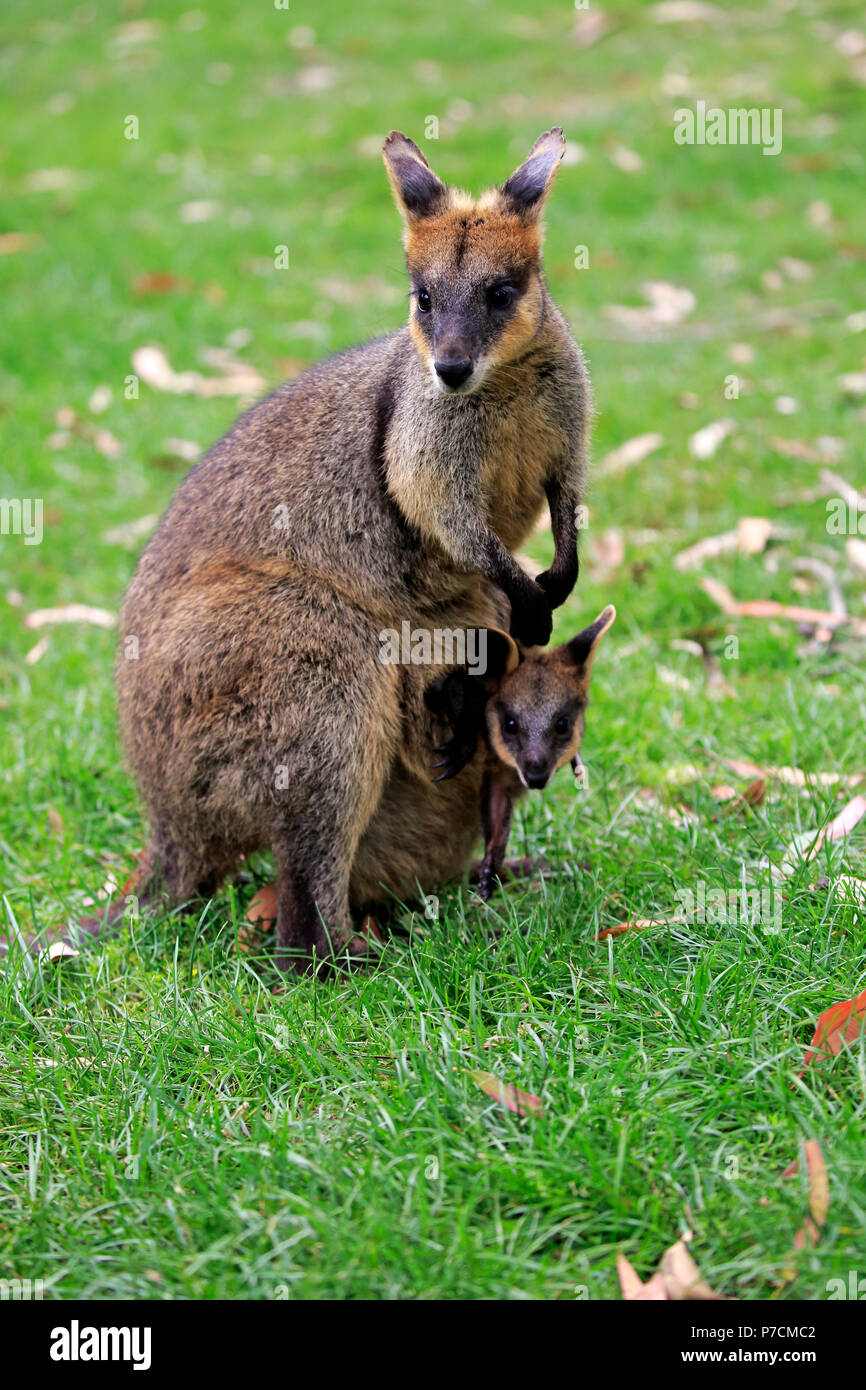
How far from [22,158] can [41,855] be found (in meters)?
9.18

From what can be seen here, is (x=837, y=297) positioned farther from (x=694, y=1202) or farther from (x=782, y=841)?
(x=694, y=1202)

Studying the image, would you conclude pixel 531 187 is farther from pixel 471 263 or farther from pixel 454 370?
pixel 454 370

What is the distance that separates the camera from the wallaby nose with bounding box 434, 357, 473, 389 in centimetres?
337

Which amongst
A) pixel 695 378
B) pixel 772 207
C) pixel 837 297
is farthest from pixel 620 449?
pixel 772 207

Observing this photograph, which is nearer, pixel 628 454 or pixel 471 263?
pixel 471 263

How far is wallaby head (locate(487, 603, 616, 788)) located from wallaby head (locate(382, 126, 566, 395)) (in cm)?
74

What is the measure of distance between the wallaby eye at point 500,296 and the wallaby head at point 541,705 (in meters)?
0.85

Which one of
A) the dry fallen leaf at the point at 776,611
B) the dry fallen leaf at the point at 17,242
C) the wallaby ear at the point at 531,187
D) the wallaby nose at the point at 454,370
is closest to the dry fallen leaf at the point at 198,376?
the dry fallen leaf at the point at 17,242

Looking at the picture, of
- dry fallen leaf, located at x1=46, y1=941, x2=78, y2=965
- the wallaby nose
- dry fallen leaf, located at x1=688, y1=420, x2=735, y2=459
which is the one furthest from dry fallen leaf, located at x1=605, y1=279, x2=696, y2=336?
dry fallen leaf, located at x1=46, y1=941, x2=78, y2=965

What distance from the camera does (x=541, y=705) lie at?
3.63 m

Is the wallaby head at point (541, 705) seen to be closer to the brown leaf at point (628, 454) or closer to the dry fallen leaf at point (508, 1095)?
the dry fallen leaf at point (508, 1095)

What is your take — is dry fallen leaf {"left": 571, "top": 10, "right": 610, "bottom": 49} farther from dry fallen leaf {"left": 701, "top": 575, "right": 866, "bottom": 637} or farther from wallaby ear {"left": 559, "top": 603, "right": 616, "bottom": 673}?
wallaby ear {"left": 559, "top": 603, "right": 616, "bottom": 673}

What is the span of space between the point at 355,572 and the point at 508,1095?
1.55m

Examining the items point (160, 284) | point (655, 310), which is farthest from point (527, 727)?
point (160, 284)
